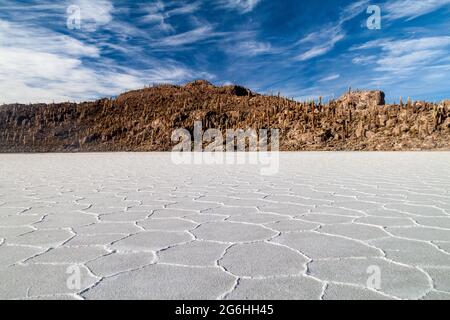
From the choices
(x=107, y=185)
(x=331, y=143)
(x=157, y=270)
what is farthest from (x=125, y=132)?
(x=157, y=270)

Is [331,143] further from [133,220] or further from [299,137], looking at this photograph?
[133,220]

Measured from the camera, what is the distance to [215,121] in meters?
32.1

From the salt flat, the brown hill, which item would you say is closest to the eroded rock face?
the brown hill

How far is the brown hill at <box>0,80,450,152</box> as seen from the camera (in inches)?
908

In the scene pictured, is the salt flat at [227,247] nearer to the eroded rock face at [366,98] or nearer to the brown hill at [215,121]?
the brown hill at [215,121]

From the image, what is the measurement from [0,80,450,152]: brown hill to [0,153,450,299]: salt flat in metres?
19.8

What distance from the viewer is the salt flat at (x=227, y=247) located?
1684 mm

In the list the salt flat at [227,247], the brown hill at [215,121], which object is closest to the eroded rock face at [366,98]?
the brown hill at [215,121]

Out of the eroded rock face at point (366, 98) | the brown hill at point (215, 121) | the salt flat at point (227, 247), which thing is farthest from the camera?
the eroded rock face at point (366, 98)

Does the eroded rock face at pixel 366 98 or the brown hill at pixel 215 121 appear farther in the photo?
the eroded rock face at pixel 366 98

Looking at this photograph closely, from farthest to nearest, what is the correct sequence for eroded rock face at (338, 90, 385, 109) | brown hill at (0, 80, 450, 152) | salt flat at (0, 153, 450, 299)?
→ 1. eroded rock face at (338, 90, 385, 109)
2. brown hill at (0, 80, 450, 152)
3. salt flat at (0, 153, 450, 299)

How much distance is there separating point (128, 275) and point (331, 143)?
2298 centimetres

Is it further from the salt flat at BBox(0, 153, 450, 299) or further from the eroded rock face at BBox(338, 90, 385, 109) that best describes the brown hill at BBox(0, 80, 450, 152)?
the salt flat at BBox(0, 153, 450, 299)

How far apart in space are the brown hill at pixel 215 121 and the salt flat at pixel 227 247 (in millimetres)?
19838
